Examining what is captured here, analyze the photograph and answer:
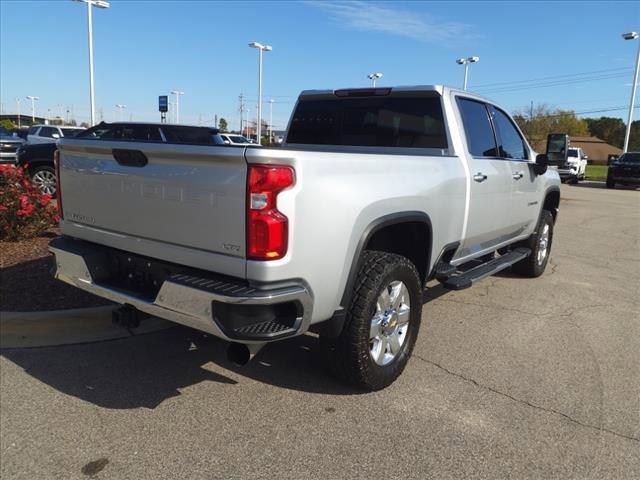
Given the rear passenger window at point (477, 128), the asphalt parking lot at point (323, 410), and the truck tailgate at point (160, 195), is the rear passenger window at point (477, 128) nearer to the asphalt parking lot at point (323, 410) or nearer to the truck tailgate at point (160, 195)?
the asphalt parking lot at point (323, 410)

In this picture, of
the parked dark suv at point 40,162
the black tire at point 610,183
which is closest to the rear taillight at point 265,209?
the parked dark suv at point 40,162

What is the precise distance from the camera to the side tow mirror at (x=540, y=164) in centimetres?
581

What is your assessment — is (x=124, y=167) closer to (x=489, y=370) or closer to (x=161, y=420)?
(x=161, y=420)

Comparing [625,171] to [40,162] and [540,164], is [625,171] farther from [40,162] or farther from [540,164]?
[40,162]

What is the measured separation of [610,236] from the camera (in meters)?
10.7

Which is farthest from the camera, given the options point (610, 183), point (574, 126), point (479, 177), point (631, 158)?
point (574, 126)

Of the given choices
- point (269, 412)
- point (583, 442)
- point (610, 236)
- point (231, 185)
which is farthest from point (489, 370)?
point (610, 236)

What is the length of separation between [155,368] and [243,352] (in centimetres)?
122

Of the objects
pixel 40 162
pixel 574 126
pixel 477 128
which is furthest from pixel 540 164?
pixel 574 126

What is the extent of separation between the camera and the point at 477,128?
485cm

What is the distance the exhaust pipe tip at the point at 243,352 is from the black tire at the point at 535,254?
4558mm

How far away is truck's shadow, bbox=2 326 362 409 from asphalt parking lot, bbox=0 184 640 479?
14 mm

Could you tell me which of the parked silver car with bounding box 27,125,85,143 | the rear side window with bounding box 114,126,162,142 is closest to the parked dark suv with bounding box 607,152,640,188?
the rear side window with bounding box 114,126,162,142

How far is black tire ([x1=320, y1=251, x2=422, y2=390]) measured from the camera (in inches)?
127
